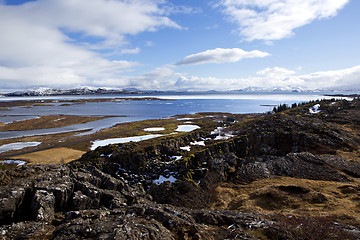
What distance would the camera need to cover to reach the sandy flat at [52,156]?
156 ft

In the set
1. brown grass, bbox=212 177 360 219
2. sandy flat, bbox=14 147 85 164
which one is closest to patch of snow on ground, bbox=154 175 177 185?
brown grass, bbox=212 177 360 219

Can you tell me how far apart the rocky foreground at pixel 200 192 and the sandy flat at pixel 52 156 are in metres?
23.1

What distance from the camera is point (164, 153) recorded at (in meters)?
32.9

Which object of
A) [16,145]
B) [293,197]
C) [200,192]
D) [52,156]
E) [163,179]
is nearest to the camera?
[293,197]

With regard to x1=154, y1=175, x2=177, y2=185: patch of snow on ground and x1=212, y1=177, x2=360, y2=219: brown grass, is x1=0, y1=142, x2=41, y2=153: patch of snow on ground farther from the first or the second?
x1=212, y1=177, x2=360, y2=219: brown grass

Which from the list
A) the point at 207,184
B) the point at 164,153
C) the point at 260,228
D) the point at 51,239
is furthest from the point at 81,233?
the point at 164,153

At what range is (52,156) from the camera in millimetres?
51219

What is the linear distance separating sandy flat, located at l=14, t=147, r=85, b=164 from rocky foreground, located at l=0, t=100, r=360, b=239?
23092mm

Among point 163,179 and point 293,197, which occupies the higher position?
point 293,197

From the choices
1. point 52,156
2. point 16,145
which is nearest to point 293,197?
point 52,156

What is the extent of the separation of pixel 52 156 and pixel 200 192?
152 ft

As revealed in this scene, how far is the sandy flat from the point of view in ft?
156

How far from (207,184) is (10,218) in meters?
20.0

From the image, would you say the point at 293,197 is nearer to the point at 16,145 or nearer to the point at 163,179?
the point at 163,179
